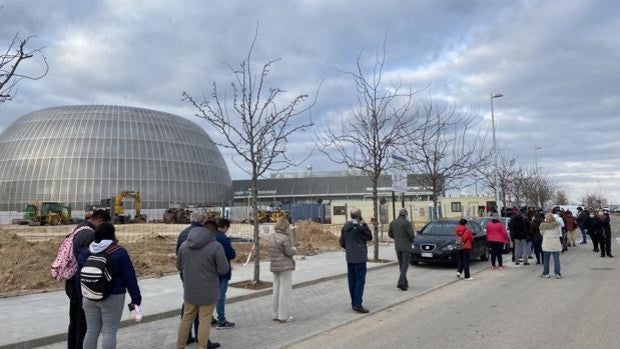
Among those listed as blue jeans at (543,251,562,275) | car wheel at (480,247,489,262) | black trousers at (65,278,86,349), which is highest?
black trousers at (65,278,86,349)

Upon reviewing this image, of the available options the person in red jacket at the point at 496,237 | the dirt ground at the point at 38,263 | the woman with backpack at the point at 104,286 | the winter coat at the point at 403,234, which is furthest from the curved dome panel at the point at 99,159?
the woman with backpack at the point at 104,286

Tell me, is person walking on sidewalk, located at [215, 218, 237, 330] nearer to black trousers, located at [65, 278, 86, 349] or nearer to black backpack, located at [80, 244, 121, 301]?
black trousers, located at [65, 278, 86, 349]

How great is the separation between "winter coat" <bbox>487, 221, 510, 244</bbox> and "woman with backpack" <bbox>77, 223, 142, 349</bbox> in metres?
Answer: 12.5

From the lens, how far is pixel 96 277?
5348mm

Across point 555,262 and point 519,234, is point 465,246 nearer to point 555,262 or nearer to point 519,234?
point 555,262

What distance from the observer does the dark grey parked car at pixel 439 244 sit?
1653 centimetres

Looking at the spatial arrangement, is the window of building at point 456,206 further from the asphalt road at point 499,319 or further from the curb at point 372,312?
the curb at point 372,312

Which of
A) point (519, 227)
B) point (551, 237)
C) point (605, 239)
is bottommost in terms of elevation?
point (605, 239)

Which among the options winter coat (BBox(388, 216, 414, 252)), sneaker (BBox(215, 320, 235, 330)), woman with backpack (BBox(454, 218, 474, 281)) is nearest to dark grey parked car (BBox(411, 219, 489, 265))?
woman with backpack (BBox(454, 218, 474, 281))

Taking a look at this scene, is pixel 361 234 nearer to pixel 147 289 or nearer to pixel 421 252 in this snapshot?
pixel 147 289

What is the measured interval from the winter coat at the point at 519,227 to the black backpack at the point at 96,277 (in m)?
14.5

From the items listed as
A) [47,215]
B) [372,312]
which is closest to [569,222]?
[372,312]

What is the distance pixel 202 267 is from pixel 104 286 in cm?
128

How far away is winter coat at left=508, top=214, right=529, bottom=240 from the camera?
1700 centimetres
